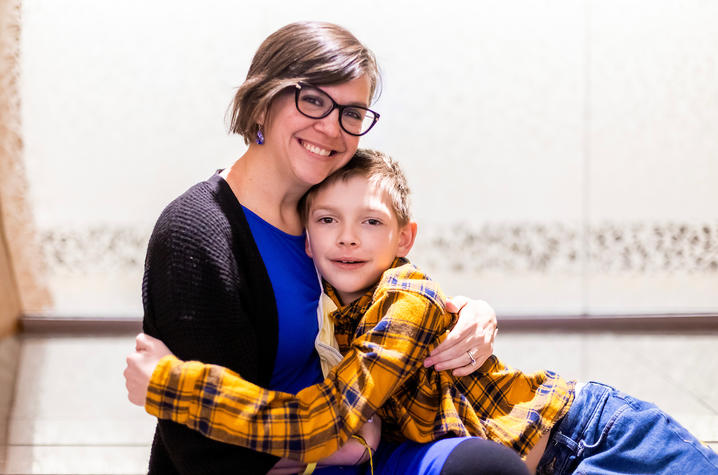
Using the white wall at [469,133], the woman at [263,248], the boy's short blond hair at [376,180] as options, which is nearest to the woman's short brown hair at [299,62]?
the woman at [263,248]

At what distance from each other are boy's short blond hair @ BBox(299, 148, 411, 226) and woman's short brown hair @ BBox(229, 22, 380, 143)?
192 millimetres

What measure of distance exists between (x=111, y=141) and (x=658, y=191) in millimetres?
3685

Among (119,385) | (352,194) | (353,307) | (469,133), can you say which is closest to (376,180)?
(352,194)

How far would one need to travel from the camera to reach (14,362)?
12.5 ft

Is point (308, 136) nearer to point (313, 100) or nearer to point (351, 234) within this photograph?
point (313, 100)

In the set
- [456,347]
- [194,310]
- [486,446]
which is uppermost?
[194,310]

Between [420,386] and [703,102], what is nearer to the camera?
[420,386]

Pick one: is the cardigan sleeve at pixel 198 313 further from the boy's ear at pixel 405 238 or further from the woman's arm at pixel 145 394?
the boy's ear at pixel 405 238

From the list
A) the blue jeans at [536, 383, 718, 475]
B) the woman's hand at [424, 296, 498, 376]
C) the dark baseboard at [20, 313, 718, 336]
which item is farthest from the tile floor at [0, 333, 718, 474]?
the woman's hand at [424, 296, 498, 376]

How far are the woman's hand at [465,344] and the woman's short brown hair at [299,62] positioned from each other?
524 mm

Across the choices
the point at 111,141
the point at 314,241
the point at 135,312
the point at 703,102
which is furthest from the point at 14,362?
the point at 703,102

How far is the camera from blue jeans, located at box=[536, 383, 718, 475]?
1.35 metres

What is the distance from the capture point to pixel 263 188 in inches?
56.6

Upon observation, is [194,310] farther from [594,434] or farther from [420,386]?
[594,434]
